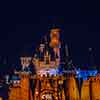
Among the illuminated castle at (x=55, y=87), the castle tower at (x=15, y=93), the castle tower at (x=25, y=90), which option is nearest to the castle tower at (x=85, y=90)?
the illuminated castle at (x=55, y=87)

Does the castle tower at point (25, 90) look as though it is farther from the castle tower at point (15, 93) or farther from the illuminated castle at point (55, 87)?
the castle tower at point (15, 93)

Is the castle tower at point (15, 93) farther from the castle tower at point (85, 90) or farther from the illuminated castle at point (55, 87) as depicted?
the castle tower at point (85, 90)

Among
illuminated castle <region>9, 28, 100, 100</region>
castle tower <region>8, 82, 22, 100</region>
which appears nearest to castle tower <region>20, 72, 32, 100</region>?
illuminated castle <region>9, 28, 100, 100</region>

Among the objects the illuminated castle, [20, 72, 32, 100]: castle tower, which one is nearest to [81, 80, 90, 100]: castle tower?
the illuminated castle

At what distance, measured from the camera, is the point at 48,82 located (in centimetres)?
2894

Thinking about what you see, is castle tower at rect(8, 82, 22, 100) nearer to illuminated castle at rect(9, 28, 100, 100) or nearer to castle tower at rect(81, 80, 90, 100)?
illuminated castle at rect(9, 28, 100, 100)

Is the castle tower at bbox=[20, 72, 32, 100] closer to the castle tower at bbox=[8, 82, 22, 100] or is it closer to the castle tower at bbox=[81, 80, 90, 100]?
the castle tower at bbox=[8, 82, 22, 100]

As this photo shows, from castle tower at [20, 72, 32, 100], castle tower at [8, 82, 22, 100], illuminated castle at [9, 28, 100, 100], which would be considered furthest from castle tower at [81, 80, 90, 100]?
castle tower at [8, 82, 22, 100]

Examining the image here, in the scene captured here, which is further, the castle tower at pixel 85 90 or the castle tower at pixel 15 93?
the castle tower at pixel 15 93

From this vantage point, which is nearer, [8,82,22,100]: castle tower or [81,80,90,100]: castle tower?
[81,80,90,100]: castle tower

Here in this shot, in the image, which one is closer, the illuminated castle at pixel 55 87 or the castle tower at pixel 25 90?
the illuminated castle at pixel 55 87

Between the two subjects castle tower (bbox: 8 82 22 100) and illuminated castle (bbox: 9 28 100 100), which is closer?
illuminated castle (bbox: 9 28 100 100)

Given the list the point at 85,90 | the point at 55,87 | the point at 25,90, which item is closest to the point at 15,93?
the point at 25,90

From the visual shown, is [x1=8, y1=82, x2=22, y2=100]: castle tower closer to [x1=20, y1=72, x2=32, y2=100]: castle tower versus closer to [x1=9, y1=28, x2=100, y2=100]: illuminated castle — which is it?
[x1=9, y1=28, x2=100, y2=100]: illuminated castle
